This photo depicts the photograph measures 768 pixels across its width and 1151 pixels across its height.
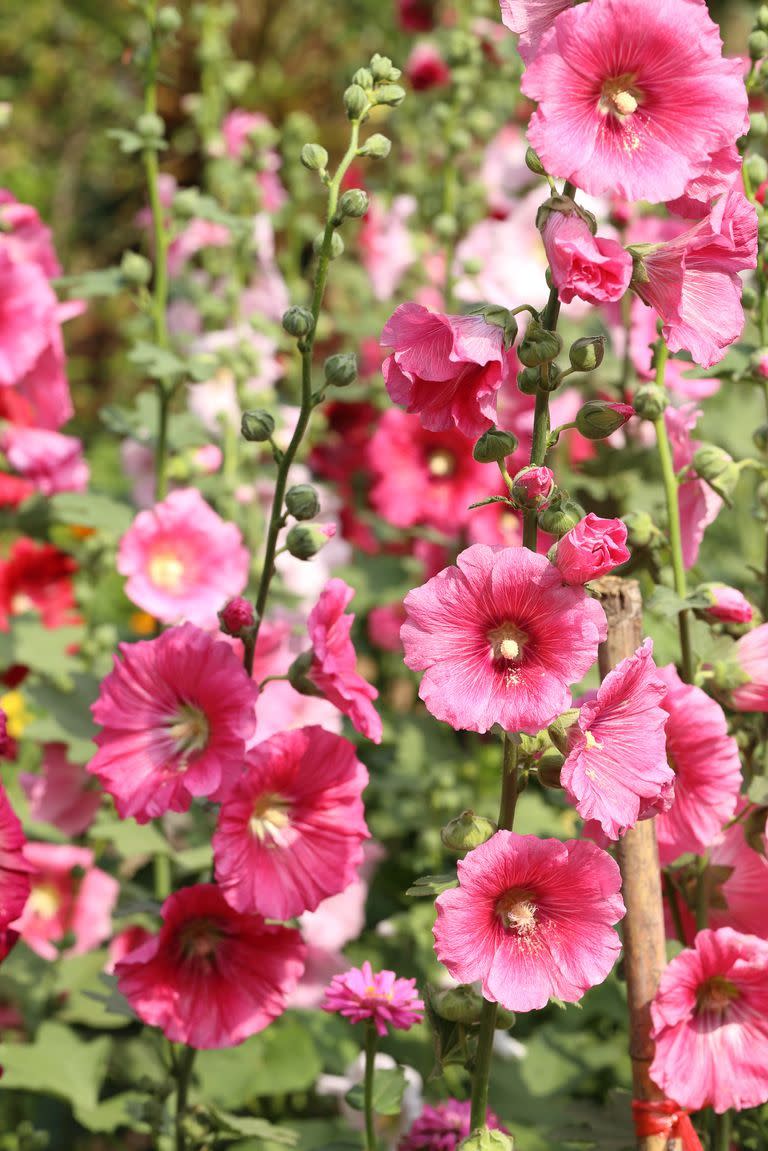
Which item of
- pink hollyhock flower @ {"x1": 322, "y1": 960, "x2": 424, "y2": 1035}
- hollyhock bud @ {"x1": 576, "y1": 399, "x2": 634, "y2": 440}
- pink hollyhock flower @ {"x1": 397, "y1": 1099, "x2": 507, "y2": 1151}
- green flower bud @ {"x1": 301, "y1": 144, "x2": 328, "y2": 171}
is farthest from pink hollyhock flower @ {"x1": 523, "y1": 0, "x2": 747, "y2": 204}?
pink hollyhock flower @ {"x1": 397, "y1": 1099, "x2": 507, "y2": 1151}

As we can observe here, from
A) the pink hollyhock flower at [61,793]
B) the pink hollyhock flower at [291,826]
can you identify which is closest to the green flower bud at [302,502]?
the pink hollyhock flower at [291,826]

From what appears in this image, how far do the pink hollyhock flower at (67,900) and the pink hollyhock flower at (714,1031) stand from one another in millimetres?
980

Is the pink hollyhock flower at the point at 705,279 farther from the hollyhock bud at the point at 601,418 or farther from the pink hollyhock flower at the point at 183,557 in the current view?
the pink hollyhock flower at the point at 183,557

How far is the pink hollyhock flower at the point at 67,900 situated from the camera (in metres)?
1.97

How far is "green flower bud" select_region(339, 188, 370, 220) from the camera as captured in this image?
118cm

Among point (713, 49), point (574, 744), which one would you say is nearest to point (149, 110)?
point (713, 49)

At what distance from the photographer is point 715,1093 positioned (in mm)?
1203

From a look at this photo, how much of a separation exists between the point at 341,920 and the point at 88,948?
37 cm

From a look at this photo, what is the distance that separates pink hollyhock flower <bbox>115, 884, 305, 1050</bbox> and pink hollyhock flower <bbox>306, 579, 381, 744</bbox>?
0.74ft

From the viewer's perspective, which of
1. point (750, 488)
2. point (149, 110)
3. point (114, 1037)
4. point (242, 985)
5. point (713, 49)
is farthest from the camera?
point (750, 488)

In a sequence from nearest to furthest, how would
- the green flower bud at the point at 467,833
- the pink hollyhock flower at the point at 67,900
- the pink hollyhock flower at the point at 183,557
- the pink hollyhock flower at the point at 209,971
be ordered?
the green flower bud at the point at 467,833
the pink hollyhock flower at the point at 209,971
the pink hollyhock flower at the point at 183,557
the pink hollyhock flower at the point at 67,900

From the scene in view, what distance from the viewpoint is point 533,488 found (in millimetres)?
1027

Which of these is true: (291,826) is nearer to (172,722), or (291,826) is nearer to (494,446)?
(172,722)

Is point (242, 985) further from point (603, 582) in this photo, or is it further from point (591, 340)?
point (591, 340)
